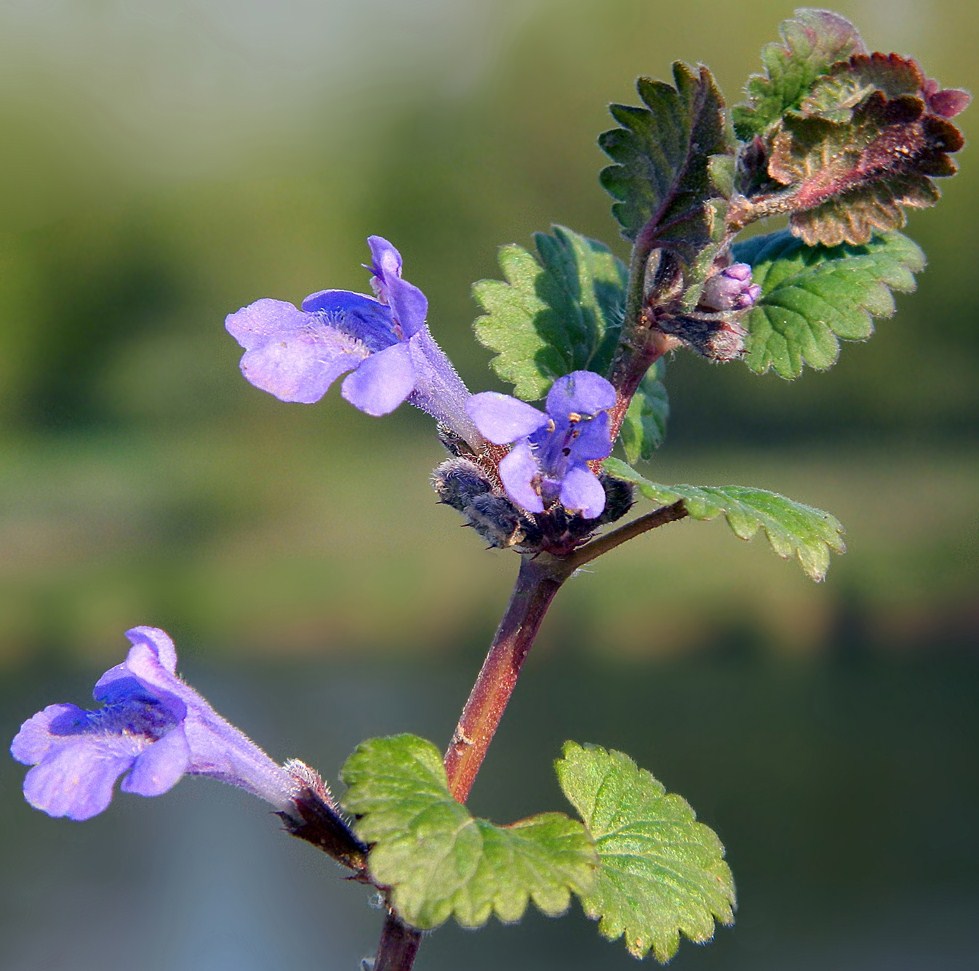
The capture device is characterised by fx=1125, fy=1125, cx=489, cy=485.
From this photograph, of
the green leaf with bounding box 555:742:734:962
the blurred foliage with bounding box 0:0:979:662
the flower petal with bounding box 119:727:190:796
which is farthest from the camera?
the blurred foliage with bounding box 0:0:979:662

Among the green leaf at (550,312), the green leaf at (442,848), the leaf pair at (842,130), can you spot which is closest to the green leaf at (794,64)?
the leaf pair at (842,130)

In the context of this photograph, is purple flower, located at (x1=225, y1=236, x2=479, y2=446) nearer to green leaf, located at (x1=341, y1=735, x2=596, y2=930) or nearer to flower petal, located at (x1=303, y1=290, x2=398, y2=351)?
flower petal, located at (x1=303, y1=290, x2=398, y2=351)

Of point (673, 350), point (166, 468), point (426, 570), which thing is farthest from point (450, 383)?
point (166, 468)

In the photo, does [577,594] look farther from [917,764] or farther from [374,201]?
[374,201]

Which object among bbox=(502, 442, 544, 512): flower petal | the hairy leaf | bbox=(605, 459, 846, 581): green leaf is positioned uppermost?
the hairy leaf

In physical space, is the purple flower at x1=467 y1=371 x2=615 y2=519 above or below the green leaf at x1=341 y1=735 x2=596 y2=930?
above

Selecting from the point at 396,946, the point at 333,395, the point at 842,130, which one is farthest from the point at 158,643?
the point at 333,395

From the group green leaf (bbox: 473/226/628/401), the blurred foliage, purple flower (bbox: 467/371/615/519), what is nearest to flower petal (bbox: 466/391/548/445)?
purple flower (bbox: 467/371/615/519)
